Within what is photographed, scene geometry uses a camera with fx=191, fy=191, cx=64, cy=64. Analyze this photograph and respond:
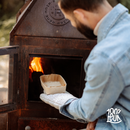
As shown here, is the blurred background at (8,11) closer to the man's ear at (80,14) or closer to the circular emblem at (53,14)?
the circular emblem at (53,14)

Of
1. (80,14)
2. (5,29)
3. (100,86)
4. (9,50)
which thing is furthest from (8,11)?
(100,86)

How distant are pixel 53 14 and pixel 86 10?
0.76 m

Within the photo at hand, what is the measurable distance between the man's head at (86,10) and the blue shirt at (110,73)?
0.17 ft

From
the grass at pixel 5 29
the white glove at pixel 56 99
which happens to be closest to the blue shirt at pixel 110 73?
the white glove at pixel 56 99

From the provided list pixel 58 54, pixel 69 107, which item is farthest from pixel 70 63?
pixel 69 107

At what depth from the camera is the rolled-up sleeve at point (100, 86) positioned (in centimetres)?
67

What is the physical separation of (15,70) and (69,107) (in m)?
0.78

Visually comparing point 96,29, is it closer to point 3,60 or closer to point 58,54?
point 58,54

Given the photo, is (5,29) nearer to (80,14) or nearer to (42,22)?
(42,22)

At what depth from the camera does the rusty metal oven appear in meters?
1.54

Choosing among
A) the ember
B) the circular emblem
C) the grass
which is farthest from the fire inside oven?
the grass

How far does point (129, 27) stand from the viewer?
747 mm

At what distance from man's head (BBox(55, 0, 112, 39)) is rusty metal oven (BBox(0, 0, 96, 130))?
2.22 ft
